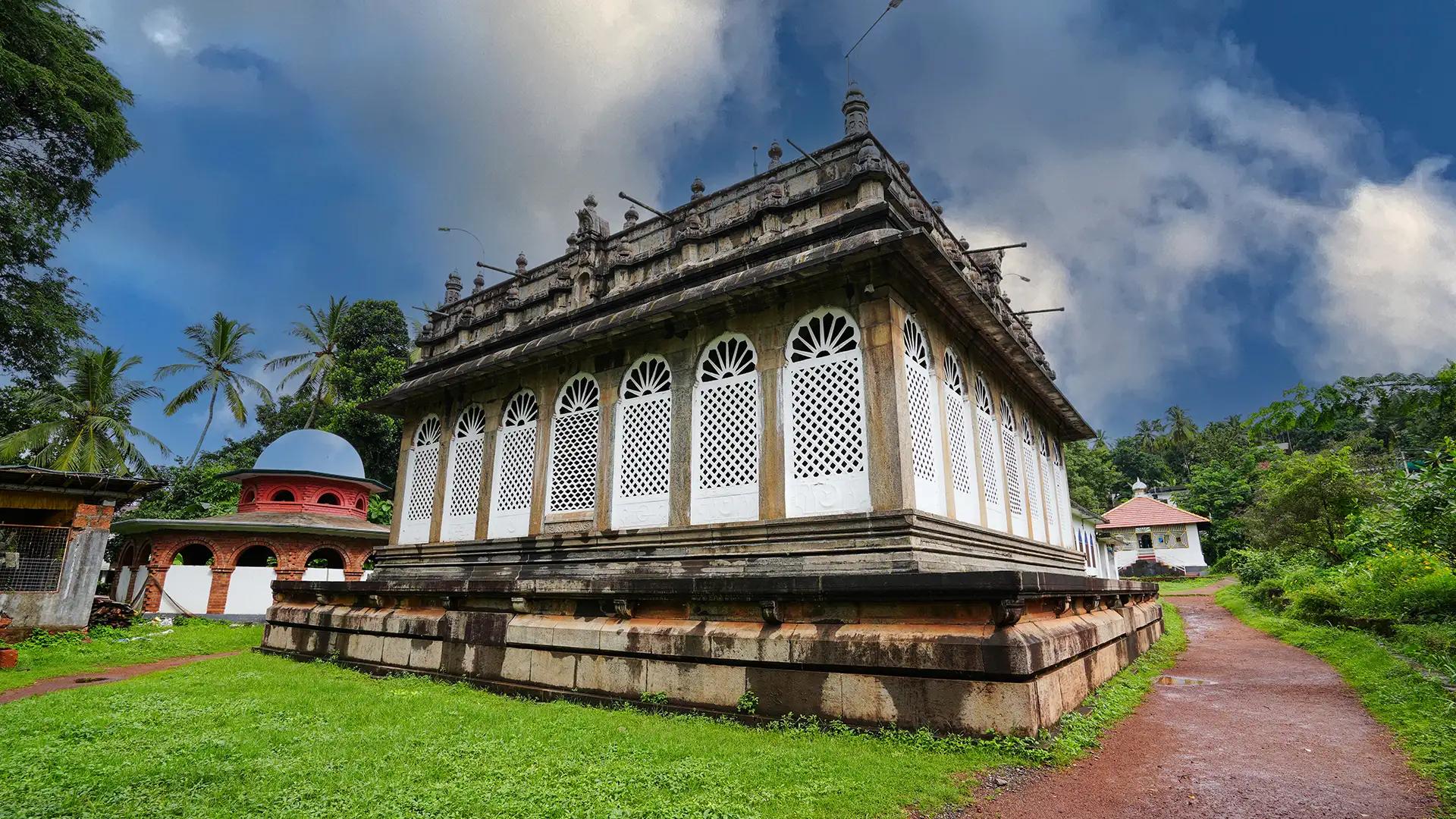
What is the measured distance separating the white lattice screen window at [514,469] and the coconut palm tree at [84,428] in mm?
23408

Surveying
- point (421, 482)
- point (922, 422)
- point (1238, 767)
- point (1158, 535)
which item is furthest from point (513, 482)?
point (1158, 535)

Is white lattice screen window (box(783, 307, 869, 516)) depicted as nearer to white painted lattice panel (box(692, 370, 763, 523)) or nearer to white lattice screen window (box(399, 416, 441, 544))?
white painted lattice panel (box(692, 370, 763, 523))

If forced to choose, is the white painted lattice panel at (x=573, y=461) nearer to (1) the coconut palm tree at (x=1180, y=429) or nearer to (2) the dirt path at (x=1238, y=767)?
(2) the dirt path at (x=1238, y=767)

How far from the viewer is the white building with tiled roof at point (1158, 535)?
50.6 m

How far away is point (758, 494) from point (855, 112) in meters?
5.92

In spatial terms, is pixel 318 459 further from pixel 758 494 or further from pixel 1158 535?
pixel 1158 535

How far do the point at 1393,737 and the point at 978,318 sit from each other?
6218 millimetres

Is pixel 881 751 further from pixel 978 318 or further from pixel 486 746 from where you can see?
pixel 978 318

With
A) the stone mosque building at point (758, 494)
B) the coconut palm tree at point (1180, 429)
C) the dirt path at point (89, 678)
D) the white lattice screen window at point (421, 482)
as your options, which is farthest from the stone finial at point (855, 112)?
the coconut palm tree at point (1180, 429)

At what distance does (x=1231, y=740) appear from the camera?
19.0ft

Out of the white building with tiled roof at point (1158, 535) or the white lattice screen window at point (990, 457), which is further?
the white building with tiled roof at point (1158, 535)

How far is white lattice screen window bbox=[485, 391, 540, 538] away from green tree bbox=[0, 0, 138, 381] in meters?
15.9

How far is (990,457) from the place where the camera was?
11.2 meters

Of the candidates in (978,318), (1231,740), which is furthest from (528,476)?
(1231,740)
